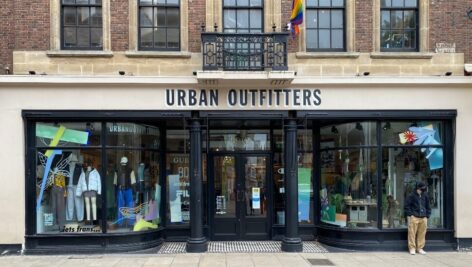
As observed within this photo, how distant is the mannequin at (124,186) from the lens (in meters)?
11.6

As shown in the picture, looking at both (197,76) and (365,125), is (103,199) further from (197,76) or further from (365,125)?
(365,125)

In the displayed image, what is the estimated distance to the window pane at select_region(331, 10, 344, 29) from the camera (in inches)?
476

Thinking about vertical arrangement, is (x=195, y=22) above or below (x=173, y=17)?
below

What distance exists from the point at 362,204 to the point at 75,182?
7248 mm

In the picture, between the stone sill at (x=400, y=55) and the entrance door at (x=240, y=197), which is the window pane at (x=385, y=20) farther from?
the entrance door at (x=240, y=197)

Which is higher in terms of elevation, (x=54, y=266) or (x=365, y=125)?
(x=365, y=125)

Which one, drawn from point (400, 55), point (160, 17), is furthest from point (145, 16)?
point (400, 55)

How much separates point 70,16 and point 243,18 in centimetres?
435

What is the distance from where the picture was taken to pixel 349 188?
40.1ft

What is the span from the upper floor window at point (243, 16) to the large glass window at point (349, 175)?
11.0 ft

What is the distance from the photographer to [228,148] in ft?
42.2

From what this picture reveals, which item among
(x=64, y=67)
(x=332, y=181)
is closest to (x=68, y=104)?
(x=64, y=67)

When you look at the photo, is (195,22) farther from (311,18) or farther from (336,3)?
(336,3)

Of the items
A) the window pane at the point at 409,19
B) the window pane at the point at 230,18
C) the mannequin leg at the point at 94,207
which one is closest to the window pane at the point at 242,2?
the window pane at the point at 230,18
